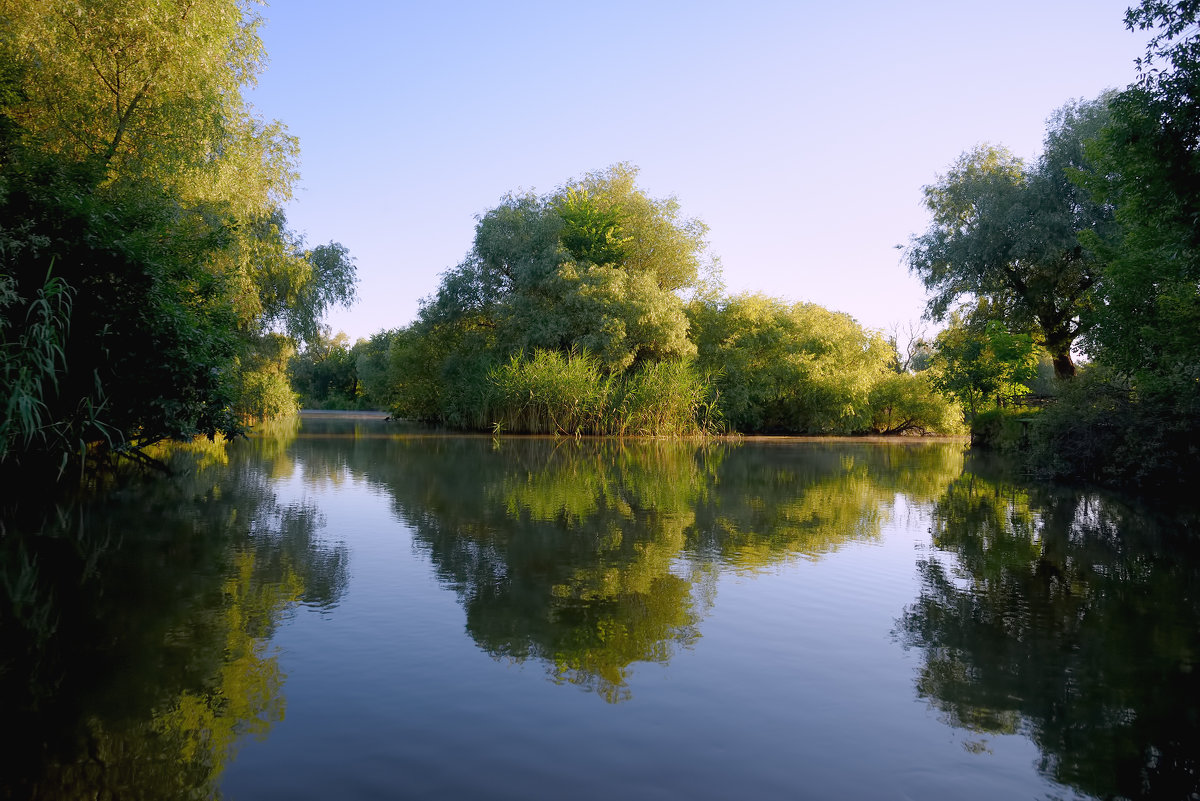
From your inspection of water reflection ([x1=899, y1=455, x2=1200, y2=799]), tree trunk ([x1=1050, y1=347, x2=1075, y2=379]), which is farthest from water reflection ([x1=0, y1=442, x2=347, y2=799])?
tree trunk ([x1=1050, y1=347, x2=1075, y2=379])

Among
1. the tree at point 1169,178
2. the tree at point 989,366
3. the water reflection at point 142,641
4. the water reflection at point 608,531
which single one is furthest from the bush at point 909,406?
the water reflection at point 142,641

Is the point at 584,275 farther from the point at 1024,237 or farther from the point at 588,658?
the point at 588,658

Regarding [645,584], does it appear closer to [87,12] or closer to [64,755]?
[64,755]

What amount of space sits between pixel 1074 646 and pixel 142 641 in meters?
5.60

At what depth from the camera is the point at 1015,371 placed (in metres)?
26.7

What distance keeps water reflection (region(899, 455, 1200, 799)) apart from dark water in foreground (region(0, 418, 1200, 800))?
2 centimetres

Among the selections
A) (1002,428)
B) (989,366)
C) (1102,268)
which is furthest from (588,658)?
(989,366)

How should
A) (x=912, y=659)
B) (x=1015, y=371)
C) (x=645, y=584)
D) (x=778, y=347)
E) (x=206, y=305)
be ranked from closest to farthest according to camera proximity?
(x=912, y=659) < (x=645, y=584) < (x=206, y=305) < (x=1015, y=371) < (x=778, y=347)

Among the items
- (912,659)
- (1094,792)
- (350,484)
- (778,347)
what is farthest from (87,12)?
(778,347)

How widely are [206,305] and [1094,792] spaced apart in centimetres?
1234

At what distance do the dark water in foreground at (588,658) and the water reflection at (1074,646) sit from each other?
25 millimetres

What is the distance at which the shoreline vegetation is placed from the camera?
31.1 ft

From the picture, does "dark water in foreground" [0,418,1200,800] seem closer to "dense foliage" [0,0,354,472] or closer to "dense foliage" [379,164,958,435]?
"dense foliage" [0,0,354,472]

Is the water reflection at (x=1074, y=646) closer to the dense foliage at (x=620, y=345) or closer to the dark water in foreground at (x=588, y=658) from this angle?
the dark water in foreground at (x=588, y=658)
